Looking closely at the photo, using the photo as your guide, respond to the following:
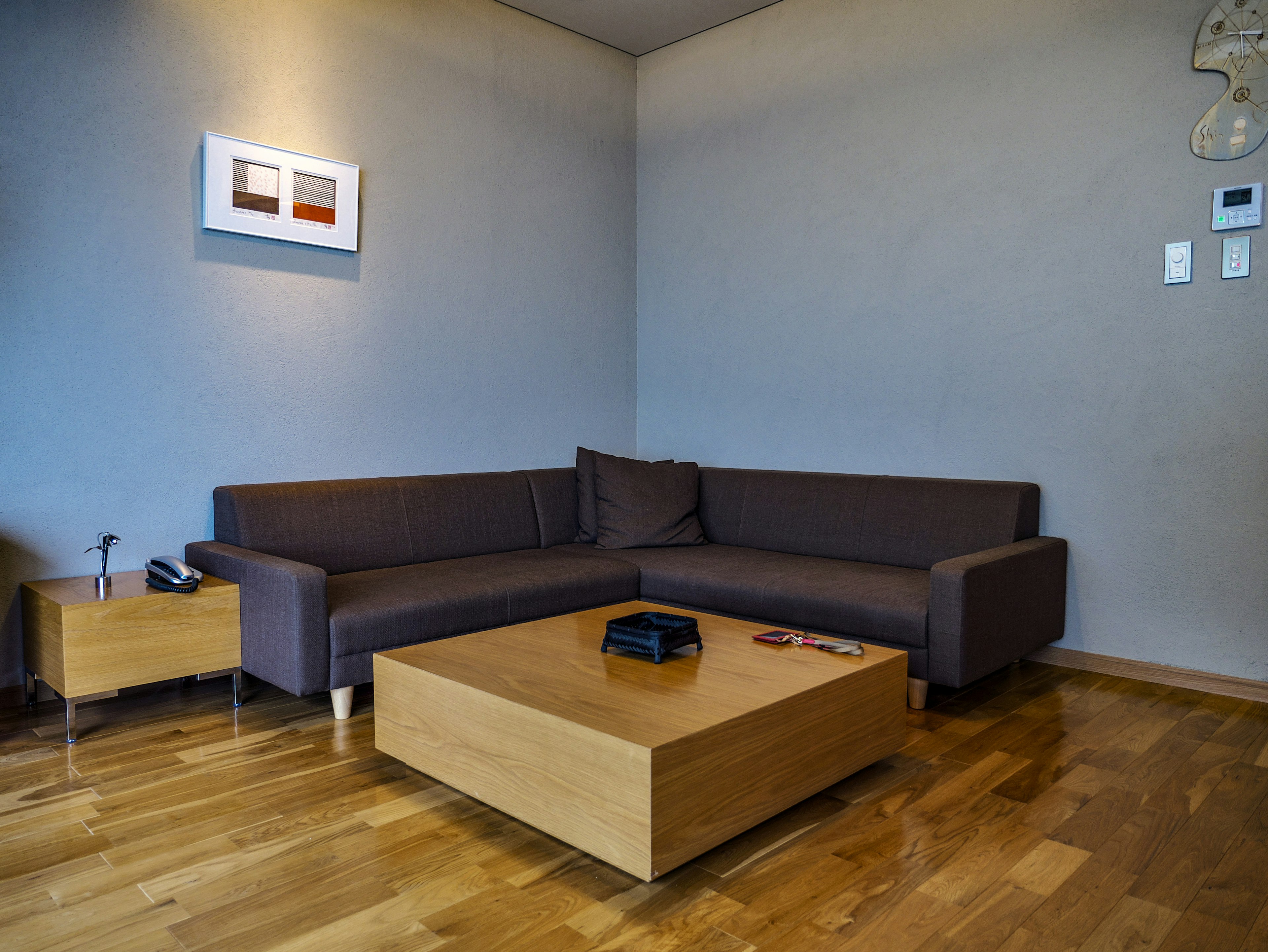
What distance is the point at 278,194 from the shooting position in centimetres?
345

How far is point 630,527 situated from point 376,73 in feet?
7.71

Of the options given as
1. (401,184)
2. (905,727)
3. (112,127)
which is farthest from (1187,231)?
(112,127)

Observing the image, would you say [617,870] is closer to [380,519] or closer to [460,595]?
[460,595]

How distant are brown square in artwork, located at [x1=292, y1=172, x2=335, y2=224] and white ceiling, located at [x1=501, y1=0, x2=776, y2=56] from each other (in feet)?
4.83

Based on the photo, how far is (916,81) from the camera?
3824 mm

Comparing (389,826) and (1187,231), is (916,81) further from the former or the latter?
(389,826)

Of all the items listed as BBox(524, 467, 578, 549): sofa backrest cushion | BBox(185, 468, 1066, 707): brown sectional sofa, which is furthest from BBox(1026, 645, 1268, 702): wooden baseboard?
BBox(524, 467, 578, 549): sofa backrest cushion

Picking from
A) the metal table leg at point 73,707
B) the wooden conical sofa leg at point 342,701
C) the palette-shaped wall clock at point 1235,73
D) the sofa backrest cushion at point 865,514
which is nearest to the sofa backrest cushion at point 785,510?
the sofa backrest cushion at point 865,514

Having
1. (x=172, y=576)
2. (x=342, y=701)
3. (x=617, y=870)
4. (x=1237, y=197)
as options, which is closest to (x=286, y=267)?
(x=172, y=576)

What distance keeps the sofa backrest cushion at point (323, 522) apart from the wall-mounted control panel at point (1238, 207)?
3.32 m

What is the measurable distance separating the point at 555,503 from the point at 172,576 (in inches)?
71.9

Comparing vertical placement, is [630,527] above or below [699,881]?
above

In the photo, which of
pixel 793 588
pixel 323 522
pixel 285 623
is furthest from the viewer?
pixel 323 522

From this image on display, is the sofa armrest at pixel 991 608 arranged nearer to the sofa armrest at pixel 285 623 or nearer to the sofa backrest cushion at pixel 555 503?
the sofa backrest cushion at pixel 555 503
